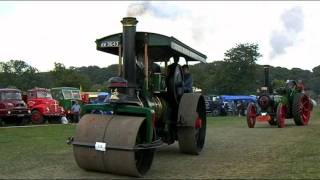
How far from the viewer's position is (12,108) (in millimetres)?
24703

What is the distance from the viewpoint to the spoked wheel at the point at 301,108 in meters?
20.3

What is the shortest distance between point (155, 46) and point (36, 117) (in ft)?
61.3

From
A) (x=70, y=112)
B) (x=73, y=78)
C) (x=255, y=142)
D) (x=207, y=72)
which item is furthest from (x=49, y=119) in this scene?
(x=207, y=72)

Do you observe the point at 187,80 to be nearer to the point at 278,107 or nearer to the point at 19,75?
the point at 278,107

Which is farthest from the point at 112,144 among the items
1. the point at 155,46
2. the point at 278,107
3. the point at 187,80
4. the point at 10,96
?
→ the point at 10,96

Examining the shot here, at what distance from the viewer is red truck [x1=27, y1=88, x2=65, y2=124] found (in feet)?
89.2

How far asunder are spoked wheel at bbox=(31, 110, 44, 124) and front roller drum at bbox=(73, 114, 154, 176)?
1926cm

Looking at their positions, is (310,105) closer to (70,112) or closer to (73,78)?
(70,112)

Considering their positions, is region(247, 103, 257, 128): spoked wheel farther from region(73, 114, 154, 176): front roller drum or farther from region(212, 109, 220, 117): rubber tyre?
region(212, 109, 220, 117): rubber tyre

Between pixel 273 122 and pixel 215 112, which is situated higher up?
pixel 273 122

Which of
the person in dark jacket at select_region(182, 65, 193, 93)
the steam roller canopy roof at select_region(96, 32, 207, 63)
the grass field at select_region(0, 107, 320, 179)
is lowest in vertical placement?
the grass field at select_region(0, 107, 320, 179)

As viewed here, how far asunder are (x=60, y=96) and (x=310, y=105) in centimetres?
1564

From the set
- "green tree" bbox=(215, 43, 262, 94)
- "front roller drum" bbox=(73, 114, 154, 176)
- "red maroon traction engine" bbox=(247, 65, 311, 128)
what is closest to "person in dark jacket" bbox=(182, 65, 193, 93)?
"front roller drum" bbox=(73, 114, 154, 176)

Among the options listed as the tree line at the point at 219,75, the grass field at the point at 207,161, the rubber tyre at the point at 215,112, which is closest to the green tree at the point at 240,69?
the tree line at the point at 219,75
